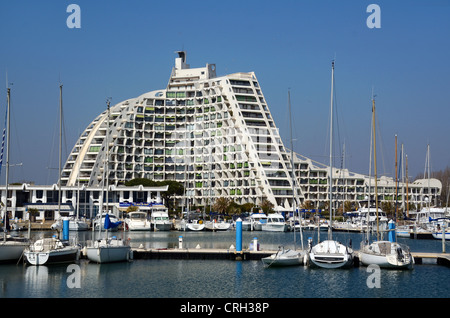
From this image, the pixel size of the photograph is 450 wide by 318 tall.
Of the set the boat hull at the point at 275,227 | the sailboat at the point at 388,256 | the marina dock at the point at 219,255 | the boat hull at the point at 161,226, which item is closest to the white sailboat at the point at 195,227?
the boat hull at the point at 161,226

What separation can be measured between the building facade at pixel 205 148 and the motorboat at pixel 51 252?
114 metres

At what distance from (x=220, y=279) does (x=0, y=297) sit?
46.7 ft

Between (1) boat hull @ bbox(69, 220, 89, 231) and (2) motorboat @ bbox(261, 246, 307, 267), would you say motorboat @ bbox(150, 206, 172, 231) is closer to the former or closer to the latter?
(1) boat hull @ bbox(69, 220, 89, 231)

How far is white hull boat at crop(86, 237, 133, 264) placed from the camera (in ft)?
157

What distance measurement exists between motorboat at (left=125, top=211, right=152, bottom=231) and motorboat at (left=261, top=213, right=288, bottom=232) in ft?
66.0

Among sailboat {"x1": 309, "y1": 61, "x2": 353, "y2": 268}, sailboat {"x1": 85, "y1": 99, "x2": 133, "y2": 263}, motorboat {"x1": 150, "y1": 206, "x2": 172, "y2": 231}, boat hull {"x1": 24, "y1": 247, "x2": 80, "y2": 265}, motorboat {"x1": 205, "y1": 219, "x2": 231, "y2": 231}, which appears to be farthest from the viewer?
motorboat {"x1": 205, "y1": 219, "x2": 231, "y2": 231}

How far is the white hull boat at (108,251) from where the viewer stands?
157ft

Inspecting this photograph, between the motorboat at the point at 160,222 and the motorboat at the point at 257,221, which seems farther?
the motorboat at the point at 257,221

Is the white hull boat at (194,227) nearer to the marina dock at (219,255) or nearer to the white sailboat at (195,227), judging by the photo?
the white sailboat at (195,227)

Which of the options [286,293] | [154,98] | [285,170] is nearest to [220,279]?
[286,293]

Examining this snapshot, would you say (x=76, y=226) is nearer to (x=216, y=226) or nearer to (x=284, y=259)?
(x=216, y=226)

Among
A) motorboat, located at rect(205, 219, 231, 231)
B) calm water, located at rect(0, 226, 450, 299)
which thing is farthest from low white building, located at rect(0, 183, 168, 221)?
calm water, located at rect(0, 226, 450, 299)
